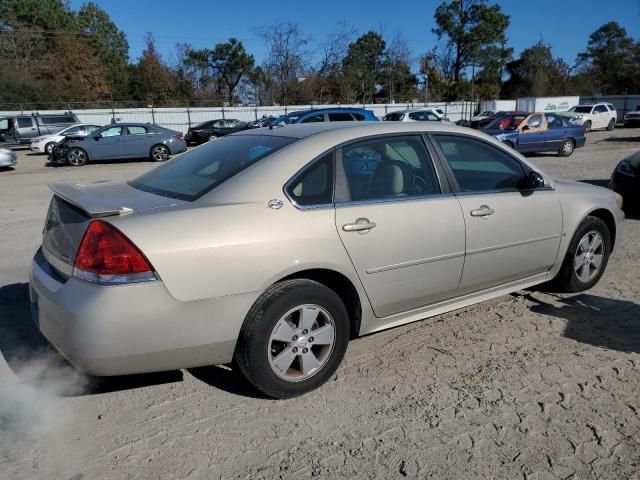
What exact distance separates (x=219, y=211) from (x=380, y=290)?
3.75 feet

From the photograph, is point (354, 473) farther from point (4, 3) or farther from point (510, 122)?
point (4, 3)

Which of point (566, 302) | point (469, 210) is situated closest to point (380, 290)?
point (469, 210)

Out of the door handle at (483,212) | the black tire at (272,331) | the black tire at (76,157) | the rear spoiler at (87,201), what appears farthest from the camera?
the black tire at (76,157)

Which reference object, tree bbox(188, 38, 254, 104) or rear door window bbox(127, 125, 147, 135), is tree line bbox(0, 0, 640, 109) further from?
rear door window bbox(127, 125, 147, 135)

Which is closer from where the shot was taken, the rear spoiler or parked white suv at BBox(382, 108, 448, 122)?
the rear spoiler

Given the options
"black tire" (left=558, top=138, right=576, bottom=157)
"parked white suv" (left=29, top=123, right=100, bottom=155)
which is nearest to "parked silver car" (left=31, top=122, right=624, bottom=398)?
"black tire" (left=558, top=138, right=576, bottom=157)

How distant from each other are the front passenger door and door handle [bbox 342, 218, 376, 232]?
833mm

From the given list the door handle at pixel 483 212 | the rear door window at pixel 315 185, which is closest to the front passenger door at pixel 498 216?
the door handle at pixel 483 212

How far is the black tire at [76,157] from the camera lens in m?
19.0

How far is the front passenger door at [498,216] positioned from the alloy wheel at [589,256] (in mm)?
408

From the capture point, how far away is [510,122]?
58.6 ft

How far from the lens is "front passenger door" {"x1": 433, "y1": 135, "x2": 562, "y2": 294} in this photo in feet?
12.4

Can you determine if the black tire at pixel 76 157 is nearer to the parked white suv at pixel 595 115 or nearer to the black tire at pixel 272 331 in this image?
the black tire at pixel 272 331

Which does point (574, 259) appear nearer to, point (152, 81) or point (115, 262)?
point (115, 262)
